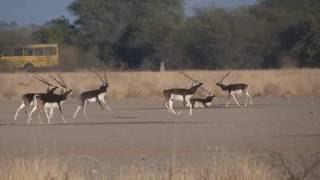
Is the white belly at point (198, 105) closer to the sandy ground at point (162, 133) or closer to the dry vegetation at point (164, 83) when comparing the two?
the sandy ground at point (162, 133)

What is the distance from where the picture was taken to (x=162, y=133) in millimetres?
23438

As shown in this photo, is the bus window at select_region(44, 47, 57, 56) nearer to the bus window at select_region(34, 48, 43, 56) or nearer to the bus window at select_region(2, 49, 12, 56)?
the bus window at select_region(34, 48, 43, 56)

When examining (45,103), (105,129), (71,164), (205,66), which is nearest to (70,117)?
(45,103)

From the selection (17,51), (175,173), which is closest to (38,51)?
(17,51)

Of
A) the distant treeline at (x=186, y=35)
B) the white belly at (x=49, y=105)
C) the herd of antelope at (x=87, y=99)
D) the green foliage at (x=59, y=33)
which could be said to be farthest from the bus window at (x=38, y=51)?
the white belly at (x=49, y=105)

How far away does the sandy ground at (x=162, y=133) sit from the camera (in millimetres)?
19188

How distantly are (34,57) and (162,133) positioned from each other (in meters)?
56.8

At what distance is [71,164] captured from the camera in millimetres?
16219

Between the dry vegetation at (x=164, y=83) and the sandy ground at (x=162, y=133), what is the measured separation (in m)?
8.76

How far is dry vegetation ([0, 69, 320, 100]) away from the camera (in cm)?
4366

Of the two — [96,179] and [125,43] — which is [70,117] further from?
[125,43]

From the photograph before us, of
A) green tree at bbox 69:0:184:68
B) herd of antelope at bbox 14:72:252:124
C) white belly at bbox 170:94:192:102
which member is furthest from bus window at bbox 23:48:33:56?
white belly at bbox 170:94:192:102

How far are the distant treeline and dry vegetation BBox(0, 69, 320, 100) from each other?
17509 mm

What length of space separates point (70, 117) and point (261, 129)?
27.8ft
